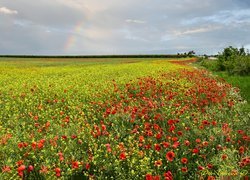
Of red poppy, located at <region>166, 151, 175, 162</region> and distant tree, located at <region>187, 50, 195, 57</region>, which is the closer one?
red poppy, located at <region>166, 151, 175, 162</region>

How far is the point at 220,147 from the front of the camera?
22.9 feet

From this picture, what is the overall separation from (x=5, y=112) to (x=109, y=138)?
5.47 meters

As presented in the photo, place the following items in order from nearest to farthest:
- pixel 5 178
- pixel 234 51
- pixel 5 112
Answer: pixel 5 178 < pixel 5 112 < pixel 234 51

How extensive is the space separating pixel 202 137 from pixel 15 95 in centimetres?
875

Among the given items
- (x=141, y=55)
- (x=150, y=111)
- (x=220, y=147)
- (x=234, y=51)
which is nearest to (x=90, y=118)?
(x=150, y=111)

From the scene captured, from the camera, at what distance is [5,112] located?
12117 mm

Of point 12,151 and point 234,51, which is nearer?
point 12,151

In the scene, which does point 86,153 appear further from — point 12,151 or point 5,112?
point 5,112

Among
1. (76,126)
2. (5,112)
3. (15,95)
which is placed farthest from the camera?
(15,95)

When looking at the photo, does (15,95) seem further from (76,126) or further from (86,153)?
(86,153)

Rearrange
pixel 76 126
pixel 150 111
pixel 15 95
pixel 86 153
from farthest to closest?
pixel 15 95 < pixel 150 111 < pixel 76 126 < pixel 86 153

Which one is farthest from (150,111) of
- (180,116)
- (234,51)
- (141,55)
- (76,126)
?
(141,55)

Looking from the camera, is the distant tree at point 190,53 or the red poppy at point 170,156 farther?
the distant tree at point 190,53

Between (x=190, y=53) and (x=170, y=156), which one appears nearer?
(x=170, y=156)
